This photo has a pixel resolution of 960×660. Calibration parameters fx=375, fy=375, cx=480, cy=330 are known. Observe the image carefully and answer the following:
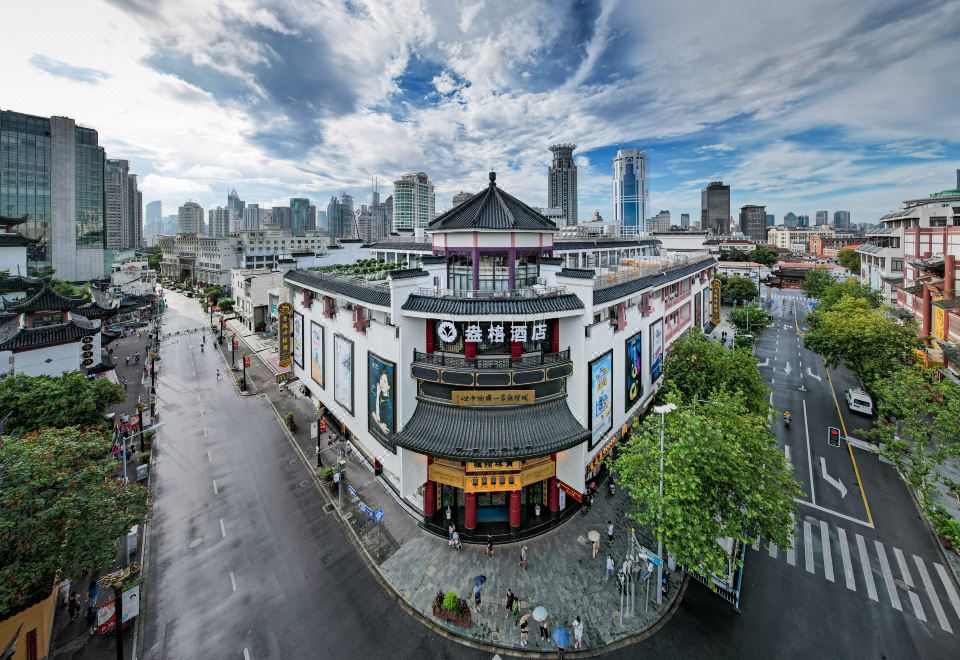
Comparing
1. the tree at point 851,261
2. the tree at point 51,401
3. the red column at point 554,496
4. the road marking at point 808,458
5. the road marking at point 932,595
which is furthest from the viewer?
the tree at point 851,261

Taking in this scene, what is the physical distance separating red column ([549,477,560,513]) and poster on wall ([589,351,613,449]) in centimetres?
349

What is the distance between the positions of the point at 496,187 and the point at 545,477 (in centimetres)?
2049

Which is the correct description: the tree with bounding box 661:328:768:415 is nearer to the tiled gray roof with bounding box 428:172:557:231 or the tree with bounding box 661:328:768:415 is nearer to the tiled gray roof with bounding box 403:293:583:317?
the tiled gray roof with bounding box 403:293:583:317

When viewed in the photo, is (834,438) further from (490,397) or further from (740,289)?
(740,289)

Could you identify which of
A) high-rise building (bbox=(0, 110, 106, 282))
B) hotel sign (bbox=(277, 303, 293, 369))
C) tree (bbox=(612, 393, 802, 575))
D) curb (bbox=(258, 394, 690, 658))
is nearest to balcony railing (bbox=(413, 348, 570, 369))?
tree (bbox=(612, 393, 802, 575))

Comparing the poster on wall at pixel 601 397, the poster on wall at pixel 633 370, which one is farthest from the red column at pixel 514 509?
the poster on wall at pixel 633 370

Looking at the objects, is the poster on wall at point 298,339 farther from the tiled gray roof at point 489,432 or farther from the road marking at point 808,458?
the road marking at point 808,458

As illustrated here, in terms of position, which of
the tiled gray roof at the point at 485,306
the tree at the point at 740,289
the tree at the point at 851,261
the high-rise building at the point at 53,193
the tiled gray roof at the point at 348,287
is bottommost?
the tiled gray roof at the point at 485,306

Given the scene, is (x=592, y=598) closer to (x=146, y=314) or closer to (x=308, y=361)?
(x=308, y=361)

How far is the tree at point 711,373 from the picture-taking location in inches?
1123

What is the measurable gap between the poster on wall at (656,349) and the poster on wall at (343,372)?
25.7m

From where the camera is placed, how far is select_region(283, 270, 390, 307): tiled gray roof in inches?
923

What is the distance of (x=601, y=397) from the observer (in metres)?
24.8

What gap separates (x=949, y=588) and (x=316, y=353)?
1740 inches
